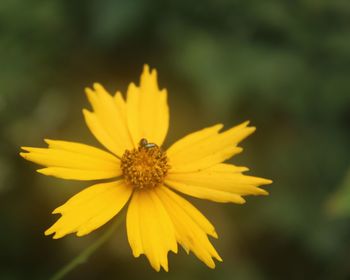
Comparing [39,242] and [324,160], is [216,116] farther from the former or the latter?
[39,242]

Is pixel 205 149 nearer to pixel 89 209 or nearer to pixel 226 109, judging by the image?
pixel 89 209

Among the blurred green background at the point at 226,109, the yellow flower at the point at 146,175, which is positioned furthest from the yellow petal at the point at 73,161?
the blurred green background at the point at 226,109

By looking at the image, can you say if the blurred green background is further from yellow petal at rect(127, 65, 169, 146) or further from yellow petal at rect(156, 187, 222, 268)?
yellow petal at rect(156, 187, 222, 268)

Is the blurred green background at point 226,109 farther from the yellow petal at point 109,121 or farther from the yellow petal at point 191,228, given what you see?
the yellow petal at point 191,228

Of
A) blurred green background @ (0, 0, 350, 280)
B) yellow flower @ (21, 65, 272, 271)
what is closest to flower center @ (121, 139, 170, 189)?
yellow flower @ (21, 65, 272, 271)

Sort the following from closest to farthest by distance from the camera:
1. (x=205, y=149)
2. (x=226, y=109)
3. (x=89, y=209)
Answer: (x=89, y=209), (x=205, y=149), (x=226, y=109)

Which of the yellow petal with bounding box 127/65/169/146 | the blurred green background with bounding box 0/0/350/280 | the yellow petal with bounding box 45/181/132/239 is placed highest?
the blurred green background with bounding box 0/0/350/280

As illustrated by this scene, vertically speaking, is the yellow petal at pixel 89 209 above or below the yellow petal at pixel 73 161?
below

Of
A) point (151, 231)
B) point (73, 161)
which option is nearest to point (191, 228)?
point (151, 231)
